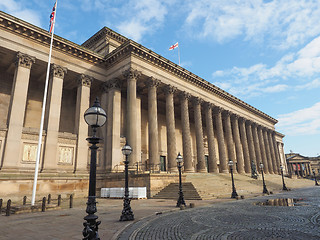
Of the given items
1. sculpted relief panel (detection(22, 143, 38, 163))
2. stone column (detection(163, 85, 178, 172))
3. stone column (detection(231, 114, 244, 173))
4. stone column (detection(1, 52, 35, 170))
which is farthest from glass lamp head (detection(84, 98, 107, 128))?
stone column (detection(231, 114, 244, 173))

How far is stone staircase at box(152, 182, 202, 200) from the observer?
807 inches

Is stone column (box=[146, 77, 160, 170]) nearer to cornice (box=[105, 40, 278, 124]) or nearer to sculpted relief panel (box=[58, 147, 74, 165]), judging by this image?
cornice (box=[105, 40, 278, 124])

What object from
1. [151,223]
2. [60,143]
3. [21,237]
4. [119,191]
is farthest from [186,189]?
[21,237]

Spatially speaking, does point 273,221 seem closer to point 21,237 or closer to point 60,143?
point 21,237

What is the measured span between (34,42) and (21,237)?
22629 mm

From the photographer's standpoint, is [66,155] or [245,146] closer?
[66,155]

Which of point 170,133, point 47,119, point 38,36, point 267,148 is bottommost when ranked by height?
point 170,133

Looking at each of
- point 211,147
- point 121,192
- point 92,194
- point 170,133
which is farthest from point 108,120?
point 92,194

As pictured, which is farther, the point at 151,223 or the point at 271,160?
the point at 271,160

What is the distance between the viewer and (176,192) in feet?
69.7

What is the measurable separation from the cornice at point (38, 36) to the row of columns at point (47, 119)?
7.31 ft

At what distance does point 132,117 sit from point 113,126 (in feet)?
9.12

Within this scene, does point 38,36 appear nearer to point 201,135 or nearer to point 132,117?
point 132,117

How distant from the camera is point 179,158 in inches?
633
